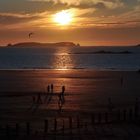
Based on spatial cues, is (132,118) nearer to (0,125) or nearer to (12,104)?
(0,125)

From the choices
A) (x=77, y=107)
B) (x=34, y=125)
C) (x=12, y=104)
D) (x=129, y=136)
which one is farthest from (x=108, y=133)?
(x=12, y=104)

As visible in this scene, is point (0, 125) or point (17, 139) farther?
point (0, 125)

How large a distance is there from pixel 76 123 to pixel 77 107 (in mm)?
10261

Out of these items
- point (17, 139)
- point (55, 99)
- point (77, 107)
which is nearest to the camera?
point (17, 139)

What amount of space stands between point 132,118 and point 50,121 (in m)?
6.22

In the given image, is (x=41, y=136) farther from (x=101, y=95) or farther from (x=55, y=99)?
(x=101, y=95)

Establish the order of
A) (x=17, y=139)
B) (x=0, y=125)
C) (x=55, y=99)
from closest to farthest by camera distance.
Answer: (x=17, y=139) < (x=0, y=125) < (x=55, y=99)

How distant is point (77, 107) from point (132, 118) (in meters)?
9.22

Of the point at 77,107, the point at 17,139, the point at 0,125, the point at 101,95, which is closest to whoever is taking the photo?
the point at 17,139

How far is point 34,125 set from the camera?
3731 cm

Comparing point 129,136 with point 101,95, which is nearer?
point 129,136

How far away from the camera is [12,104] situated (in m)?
49.3

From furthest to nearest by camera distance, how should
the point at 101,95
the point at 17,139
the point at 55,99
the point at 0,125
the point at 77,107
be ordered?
the point at 101,95 < the point at 55,99 < the point at 77,107 < the point at 0,125 < the point at 17,139

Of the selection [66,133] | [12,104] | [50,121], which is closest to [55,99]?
[12,104]
